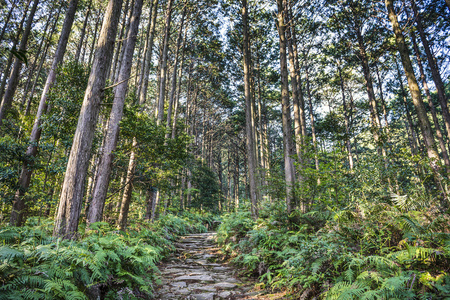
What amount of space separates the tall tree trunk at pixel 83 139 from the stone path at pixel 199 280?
2.10 m

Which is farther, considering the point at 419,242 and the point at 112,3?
the point at 112,3

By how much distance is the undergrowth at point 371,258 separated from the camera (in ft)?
7.34

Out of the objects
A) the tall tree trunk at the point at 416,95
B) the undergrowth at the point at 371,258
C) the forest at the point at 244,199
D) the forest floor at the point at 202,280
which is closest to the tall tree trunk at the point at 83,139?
the forest at the point at 244,199

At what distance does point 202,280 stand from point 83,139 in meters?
3.79

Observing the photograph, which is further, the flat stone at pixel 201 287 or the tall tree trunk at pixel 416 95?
the tall tree trunk at pixel 416 95

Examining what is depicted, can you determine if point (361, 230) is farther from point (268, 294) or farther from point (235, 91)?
point (235, 91)

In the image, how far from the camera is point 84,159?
168 inches

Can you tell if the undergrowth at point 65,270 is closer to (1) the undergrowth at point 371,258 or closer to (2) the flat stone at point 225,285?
(2) the flat stone at point 225,285

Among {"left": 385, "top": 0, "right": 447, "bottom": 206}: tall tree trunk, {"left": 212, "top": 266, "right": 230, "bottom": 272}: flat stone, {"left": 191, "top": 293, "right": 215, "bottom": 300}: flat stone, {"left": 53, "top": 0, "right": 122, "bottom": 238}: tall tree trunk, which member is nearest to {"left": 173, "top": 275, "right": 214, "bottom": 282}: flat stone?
{"left": 212, "top": 266, "right": 230, "bottom": 272}: flat stone

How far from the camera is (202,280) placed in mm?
4723

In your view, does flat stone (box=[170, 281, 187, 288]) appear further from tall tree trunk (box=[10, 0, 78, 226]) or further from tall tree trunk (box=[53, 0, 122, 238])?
tall tree trunk (box=[10, 0, 78, 226])

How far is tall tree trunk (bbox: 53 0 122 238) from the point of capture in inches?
155

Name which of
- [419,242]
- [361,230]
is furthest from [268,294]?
[419,242]

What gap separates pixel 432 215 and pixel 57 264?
192 inches
